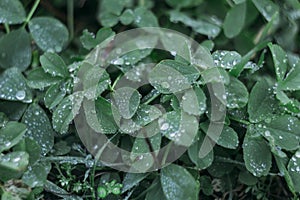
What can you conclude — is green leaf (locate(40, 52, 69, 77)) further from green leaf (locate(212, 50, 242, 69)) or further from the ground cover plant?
green leaf (locate(212, 50, 242, 69))

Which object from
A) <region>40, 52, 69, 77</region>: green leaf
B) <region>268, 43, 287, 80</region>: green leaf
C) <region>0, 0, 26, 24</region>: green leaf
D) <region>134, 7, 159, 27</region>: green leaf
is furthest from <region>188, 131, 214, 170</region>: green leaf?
<region>0, 0, 26, 24</region>: green leaf

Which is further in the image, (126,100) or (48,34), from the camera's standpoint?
(48,34)

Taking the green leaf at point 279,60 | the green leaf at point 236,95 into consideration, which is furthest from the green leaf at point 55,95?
the green leaf at point 279,60

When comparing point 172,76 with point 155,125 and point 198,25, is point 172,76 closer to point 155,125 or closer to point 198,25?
point 155,125

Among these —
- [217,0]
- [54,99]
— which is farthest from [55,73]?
[217,0]

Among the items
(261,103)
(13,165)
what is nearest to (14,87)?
(13,165)

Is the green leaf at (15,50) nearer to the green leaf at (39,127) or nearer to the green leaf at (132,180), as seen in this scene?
the green leaf at (39,127)
